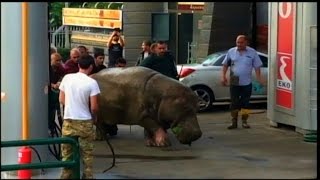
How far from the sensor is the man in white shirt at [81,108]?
29.1ft

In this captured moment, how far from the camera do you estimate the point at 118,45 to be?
20156mm

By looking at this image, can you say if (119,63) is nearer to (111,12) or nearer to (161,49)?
(161,49)

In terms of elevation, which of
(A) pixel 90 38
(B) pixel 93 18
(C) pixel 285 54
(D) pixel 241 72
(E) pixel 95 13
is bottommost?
(D) pixel 241 72

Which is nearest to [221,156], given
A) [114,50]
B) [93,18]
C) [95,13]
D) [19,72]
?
[19,72]

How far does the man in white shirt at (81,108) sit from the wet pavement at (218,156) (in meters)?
0.91

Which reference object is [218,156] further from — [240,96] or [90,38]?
[90,38]

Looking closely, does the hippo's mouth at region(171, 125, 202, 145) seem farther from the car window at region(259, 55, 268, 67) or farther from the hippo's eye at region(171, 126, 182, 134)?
the car window at region(259, 55, 268, 67)

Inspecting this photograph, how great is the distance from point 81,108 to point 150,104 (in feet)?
9.93

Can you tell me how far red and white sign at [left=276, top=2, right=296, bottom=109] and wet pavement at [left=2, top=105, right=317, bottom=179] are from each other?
608 millimetres

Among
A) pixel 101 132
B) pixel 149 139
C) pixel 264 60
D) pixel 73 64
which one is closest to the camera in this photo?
pixel 149 139

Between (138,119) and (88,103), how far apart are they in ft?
9.92

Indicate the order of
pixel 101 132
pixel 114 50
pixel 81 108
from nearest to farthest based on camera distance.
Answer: pixel 81 108, pixel 101 132, pixel 114 50

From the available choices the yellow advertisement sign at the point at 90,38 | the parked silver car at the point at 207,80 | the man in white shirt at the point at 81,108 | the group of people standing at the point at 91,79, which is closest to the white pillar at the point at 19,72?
the group of people standing at the point at 91,79

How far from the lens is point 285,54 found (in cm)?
1354
